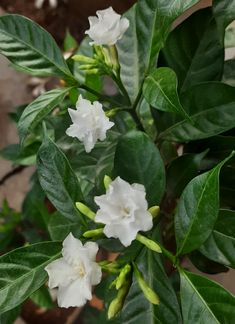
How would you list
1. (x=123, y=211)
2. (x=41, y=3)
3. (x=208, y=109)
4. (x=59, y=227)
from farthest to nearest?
(x=41, y=3), (x=59, y=227), (x=208, y=109), (x=123, y=211)

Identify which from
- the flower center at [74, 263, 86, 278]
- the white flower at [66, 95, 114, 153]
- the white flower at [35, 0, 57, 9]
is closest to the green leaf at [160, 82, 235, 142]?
the white flower at [66, 95, 114, 153]

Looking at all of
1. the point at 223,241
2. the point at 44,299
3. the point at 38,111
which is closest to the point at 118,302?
the point at 223,241

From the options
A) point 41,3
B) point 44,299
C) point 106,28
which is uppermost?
point 106,28

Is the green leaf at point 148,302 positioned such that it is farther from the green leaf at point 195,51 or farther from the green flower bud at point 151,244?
the green leaf at point 195,51

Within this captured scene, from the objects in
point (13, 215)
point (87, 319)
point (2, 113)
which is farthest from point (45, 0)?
point (87, 319)

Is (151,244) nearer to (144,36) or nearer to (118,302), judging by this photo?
(118,302)

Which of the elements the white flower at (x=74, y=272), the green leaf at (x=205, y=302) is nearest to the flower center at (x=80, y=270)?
the white flower at (x=74, y=272)

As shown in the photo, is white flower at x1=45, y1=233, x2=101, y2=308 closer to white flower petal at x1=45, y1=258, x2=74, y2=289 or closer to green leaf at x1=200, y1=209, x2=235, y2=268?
white flower petal at x1=45, y1=258, x2=74, y2=289
